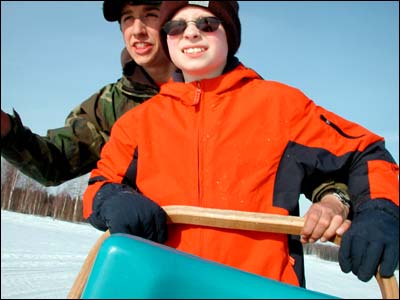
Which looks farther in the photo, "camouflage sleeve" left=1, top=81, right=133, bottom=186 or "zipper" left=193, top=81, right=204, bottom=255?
"camouflage sleeve" left=1, top=81, right=133, bottom=186

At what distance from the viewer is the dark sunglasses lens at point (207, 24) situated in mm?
1896

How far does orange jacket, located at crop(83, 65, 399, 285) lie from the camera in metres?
1.50

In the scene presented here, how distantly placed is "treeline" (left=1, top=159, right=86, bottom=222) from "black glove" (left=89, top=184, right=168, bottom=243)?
39.8m

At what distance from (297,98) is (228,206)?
550 millimetres

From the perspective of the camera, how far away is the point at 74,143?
277cm

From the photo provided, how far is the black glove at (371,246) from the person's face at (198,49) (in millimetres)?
933

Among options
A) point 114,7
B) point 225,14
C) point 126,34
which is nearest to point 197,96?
point 225,14

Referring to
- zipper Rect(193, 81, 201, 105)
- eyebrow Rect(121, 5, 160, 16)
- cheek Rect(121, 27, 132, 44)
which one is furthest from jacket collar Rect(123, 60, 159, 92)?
zipper Rect(193, 81, 201, 105)

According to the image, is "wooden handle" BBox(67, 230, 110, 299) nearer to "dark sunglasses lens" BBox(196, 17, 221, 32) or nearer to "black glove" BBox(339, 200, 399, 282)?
"black glove" BBox(339, 200, 399, 282)

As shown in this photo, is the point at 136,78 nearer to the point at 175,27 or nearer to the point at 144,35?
the point at 144,35

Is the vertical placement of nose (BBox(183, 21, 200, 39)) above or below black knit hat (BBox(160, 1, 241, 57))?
below

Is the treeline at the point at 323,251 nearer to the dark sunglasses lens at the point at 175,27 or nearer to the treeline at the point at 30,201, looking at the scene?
the treeline at the point at 30,201

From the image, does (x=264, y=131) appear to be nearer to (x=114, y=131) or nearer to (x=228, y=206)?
(x=228, y=206)

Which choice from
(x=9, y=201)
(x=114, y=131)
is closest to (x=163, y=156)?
(x=114, y=131)
